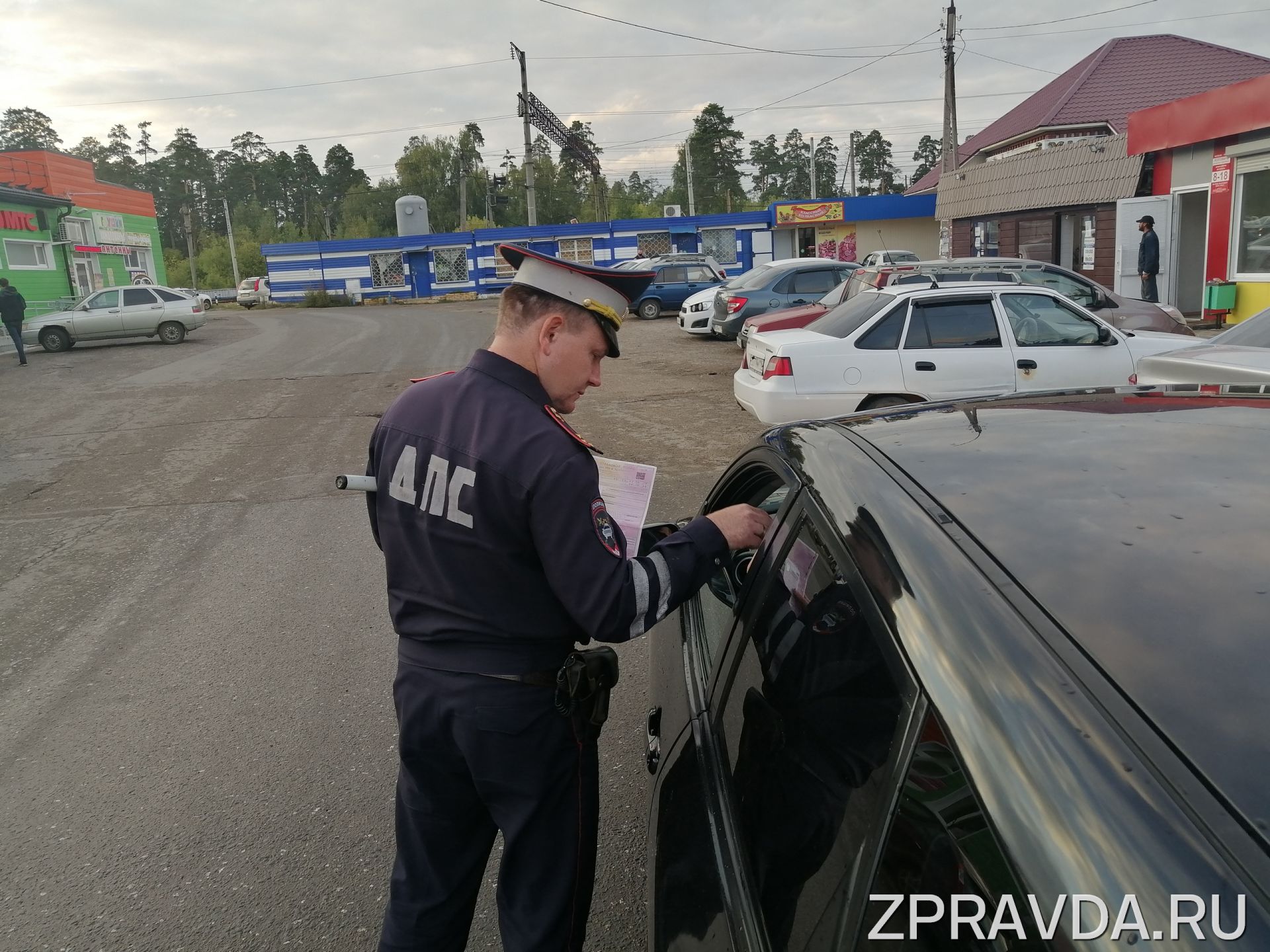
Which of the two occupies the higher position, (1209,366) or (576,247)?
(576,247)

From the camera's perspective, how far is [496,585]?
A: 2.01 metres

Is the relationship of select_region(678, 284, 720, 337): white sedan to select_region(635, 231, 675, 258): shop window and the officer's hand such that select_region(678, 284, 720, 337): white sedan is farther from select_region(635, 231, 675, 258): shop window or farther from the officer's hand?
select_region(635, 231, 675, 258): shop window

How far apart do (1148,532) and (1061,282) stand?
43.8 ft

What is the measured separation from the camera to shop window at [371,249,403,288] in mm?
47781

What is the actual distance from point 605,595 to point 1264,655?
115cm

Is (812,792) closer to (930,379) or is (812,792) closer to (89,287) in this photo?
(930,379)

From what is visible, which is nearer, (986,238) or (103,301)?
(103,301)

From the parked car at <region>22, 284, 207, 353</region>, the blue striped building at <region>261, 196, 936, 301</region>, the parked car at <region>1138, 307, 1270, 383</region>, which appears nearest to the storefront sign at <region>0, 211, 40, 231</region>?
the parked car at <region>22, 284, 207, 353</region>

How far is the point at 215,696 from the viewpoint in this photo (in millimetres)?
4406

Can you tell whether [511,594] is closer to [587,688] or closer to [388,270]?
[587,688]

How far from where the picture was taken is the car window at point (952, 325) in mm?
8750

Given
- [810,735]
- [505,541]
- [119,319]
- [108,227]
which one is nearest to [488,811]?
[505,541]

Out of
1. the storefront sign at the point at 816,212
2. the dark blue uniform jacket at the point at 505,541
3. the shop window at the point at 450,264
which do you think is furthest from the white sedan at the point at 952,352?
the shop window at the point at 450,264

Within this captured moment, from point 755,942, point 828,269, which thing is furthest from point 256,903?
point 828,269
